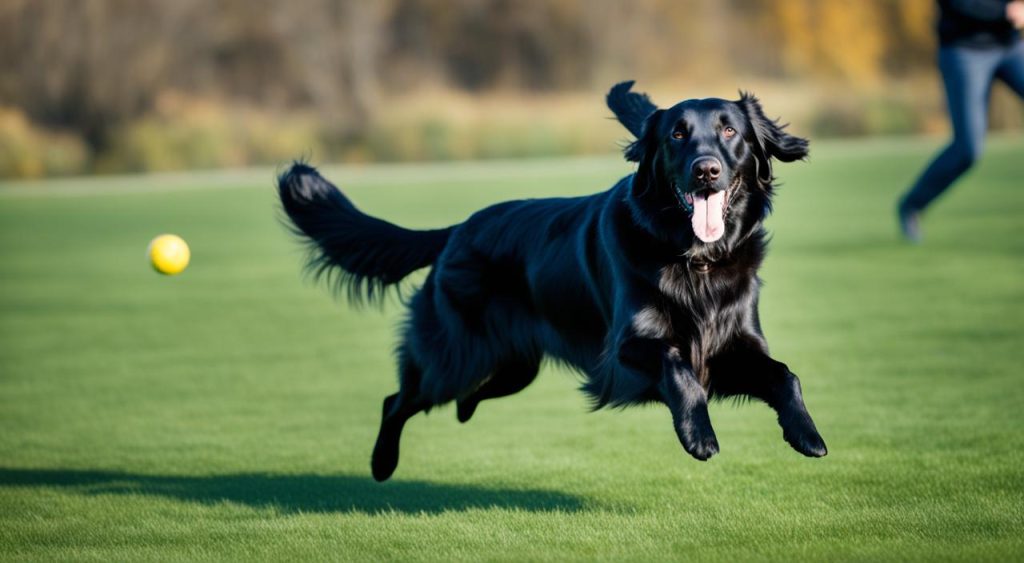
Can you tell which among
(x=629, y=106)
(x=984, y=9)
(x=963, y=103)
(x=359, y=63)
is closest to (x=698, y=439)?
(x=629, y=106)

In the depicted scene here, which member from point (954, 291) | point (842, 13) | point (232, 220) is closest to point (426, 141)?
point (232, 220)

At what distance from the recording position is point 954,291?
1026cm

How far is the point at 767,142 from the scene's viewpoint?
4629mm

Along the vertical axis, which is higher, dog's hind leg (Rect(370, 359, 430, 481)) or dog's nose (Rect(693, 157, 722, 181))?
dog's nose (Rect(693, 157, 722, 181))

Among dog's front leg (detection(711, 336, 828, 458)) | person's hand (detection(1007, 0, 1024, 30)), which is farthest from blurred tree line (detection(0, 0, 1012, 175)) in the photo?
dog's front leg (detection(711, 336, 828, 458))

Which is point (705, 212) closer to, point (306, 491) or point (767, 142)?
point (767, 142)

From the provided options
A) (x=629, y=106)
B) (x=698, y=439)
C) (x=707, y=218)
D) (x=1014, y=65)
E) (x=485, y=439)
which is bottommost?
(x=485, y=439)

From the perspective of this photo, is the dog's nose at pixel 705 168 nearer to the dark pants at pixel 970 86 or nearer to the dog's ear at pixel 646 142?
the dog's ear at pixel 646 142

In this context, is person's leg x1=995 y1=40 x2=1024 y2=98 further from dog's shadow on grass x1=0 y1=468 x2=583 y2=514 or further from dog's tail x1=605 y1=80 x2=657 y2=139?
dog's shadow on grass x1=0 y1=468 x2=583 y2=514

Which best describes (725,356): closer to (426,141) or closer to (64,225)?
(64,225)

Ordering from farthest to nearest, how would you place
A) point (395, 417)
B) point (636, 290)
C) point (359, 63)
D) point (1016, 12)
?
point (359, 63) → point (1016, 12) → point (395, 417) → point (636, 290)

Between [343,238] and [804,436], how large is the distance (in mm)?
2513

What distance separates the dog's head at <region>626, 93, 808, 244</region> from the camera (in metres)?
4.35

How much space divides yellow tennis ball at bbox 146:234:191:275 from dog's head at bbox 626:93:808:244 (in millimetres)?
3644
